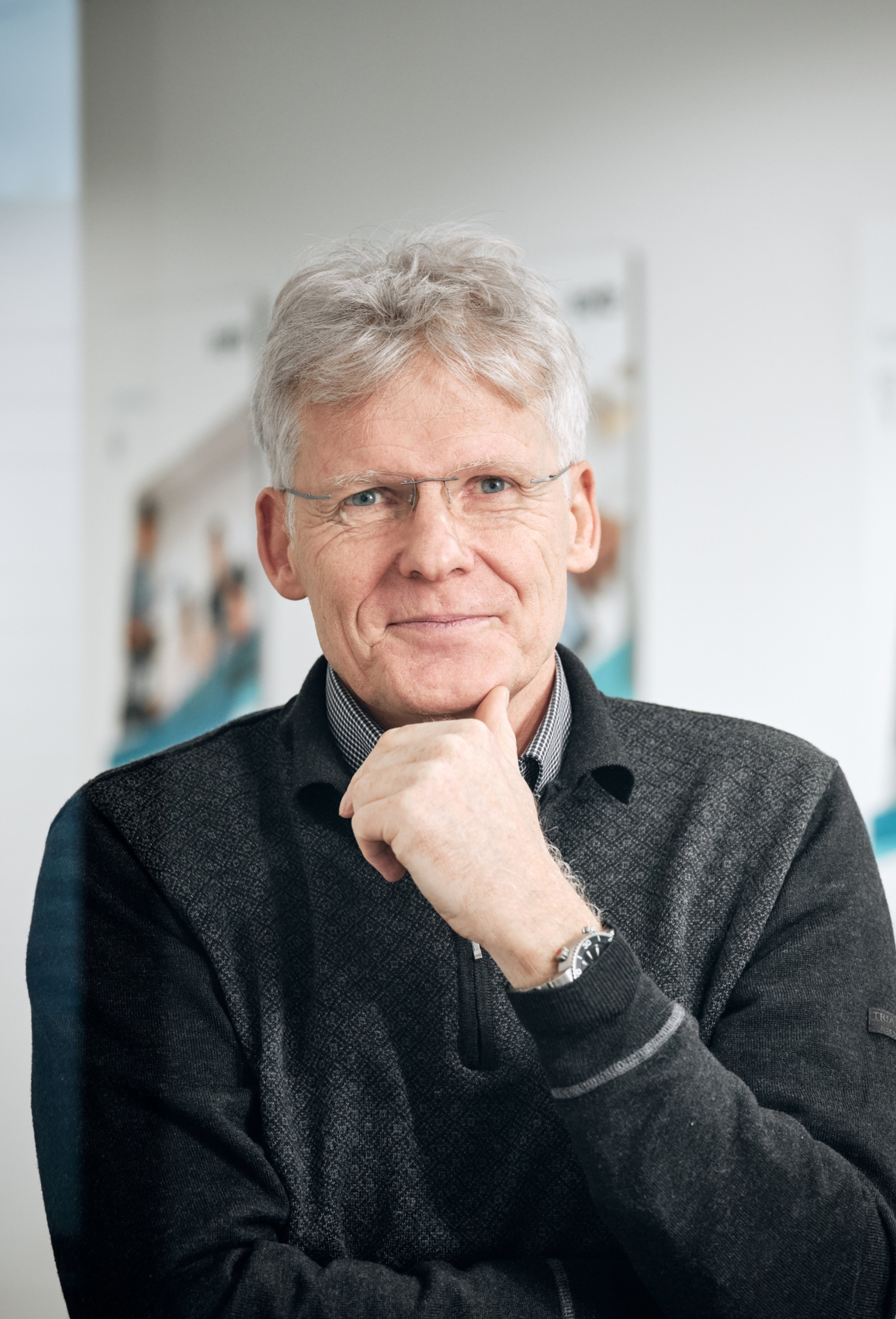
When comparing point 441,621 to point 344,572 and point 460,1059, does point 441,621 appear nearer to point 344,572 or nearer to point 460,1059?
point 344,572

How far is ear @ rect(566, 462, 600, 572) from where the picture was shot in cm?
120

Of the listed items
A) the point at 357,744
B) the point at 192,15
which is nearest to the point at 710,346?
the point at 192,15

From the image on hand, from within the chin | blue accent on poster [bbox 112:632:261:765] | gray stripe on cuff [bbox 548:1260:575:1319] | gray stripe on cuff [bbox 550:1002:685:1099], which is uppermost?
the chin

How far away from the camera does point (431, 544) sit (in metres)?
1.02

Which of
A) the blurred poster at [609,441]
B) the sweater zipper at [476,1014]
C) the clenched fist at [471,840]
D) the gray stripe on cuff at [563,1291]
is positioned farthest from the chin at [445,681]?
the blurred poster at [609,441]

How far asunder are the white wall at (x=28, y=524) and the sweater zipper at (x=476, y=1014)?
1.43 feet

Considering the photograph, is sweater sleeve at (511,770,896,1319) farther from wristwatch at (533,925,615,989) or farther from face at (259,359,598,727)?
face at (259,359,598,727)

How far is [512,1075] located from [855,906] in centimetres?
35

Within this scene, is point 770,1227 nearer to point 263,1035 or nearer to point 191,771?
point 263,1035

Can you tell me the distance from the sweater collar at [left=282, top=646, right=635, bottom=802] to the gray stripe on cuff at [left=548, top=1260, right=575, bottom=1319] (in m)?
0.42

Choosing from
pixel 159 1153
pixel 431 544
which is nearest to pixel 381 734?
pixel 431 544

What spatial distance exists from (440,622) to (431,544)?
3.0 inches

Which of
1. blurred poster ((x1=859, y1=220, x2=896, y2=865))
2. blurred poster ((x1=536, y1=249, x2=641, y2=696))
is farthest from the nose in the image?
blurred poster ((x1=859, y1=220, x2=896, y2=865))

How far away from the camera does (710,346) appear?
1.89 metres
